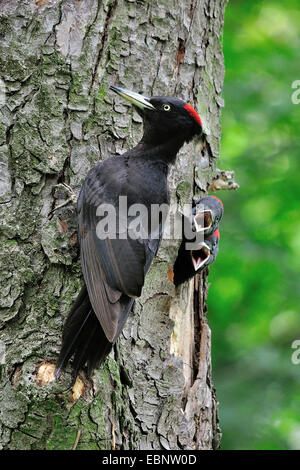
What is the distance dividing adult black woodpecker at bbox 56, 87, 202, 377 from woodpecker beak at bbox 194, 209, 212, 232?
36 cm

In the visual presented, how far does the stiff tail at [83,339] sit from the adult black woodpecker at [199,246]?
764 millimetres

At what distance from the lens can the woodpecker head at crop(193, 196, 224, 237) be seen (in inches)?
154

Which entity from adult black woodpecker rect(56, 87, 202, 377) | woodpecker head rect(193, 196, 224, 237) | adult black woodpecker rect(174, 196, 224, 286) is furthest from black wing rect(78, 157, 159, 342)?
woodpecker head rect(193, 196, 224, 237)

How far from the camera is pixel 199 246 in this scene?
3.99 metres

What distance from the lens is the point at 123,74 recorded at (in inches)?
141

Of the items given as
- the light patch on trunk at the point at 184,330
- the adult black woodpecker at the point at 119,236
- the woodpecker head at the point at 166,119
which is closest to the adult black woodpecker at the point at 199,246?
the light patch on trunk at the point at 184,330

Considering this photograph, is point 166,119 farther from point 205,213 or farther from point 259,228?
point 259,228

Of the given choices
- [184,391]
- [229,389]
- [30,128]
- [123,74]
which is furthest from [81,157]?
[229,389]

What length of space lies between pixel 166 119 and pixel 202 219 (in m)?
0.70

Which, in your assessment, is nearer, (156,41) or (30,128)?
(30,128)

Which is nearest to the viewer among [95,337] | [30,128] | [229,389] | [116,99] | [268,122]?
[95,337]

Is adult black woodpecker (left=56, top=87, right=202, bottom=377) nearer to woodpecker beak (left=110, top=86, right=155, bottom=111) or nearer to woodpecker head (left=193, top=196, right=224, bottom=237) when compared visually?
woodpecker beak (left=110, top=86, right=155, bottom=111)
